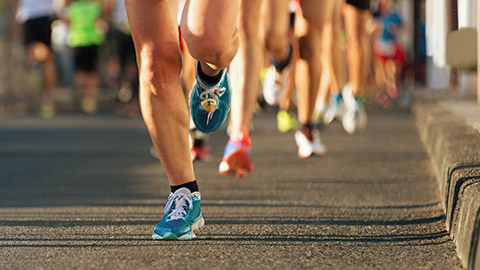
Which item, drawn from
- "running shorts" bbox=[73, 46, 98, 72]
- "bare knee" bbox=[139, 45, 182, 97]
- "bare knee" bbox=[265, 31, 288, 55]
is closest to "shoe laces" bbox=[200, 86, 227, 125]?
"bare knee" bbox=[139, 45, 182, 97]

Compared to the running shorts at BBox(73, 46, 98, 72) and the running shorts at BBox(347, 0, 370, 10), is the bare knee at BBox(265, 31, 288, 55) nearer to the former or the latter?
the running shorts at BBox(347, 0, 370, 10)

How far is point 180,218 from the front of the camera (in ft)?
10.7

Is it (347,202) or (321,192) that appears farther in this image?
(321,192)

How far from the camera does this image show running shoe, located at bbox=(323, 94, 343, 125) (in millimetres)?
8031

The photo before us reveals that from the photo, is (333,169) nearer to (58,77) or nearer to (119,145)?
(119,145)

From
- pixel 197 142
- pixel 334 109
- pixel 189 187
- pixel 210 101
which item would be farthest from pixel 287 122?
pixel 189 187

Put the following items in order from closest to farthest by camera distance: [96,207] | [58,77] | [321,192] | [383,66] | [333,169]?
[96,207] → [321,192] → [333,169] → [383,66] → [58,77]

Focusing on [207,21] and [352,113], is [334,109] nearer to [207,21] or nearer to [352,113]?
[352,113]

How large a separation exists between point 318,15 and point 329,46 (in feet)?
6.45

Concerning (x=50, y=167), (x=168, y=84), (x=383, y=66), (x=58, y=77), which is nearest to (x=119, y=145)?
(x=50, y=167)

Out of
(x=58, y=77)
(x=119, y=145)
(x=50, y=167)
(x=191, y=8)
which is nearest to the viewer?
(x=191, y=8)

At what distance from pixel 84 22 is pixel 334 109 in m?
5.41

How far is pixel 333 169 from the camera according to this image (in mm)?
5527

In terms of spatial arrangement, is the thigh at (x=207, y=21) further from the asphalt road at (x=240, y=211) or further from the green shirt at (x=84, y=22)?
the green shirt at (x=84, y=22)
